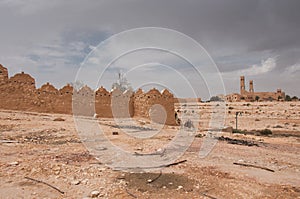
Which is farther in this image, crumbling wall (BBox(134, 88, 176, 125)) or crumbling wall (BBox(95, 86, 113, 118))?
crumbling wall (BBox(95, 86, 113, 118))

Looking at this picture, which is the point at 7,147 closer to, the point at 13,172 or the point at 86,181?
the point at 13,172

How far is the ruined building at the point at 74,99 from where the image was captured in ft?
47.9

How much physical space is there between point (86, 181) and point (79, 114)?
11.8 metres

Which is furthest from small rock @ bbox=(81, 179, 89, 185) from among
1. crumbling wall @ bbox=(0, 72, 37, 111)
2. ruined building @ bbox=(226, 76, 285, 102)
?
ruined building @ bbox=(226, 76, 285, 102)

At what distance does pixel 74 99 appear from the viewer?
1557cm

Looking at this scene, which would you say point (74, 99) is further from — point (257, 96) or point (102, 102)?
point (257, 96)

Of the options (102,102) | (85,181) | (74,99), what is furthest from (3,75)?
(85,181)

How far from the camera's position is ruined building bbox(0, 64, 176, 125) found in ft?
47.9

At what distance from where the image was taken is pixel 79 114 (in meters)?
15.9

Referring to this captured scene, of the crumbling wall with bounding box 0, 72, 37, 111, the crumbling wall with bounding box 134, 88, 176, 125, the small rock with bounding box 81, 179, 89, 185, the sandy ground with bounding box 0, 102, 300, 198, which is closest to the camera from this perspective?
the sandy ground with bounding box 0, 102, 300, 198

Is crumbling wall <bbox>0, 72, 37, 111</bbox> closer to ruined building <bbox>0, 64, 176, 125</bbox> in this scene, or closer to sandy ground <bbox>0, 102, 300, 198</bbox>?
ruined building <bbox>0, 64, 176, 125</bbox>

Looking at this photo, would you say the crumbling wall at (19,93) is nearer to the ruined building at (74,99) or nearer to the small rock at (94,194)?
the ruined building at (74,99)

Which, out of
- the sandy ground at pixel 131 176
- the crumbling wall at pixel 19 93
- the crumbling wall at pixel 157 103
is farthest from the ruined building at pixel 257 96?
the sandy ground at pixel 131 176

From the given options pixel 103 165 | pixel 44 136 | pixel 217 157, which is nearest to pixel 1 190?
pixel 103 165
